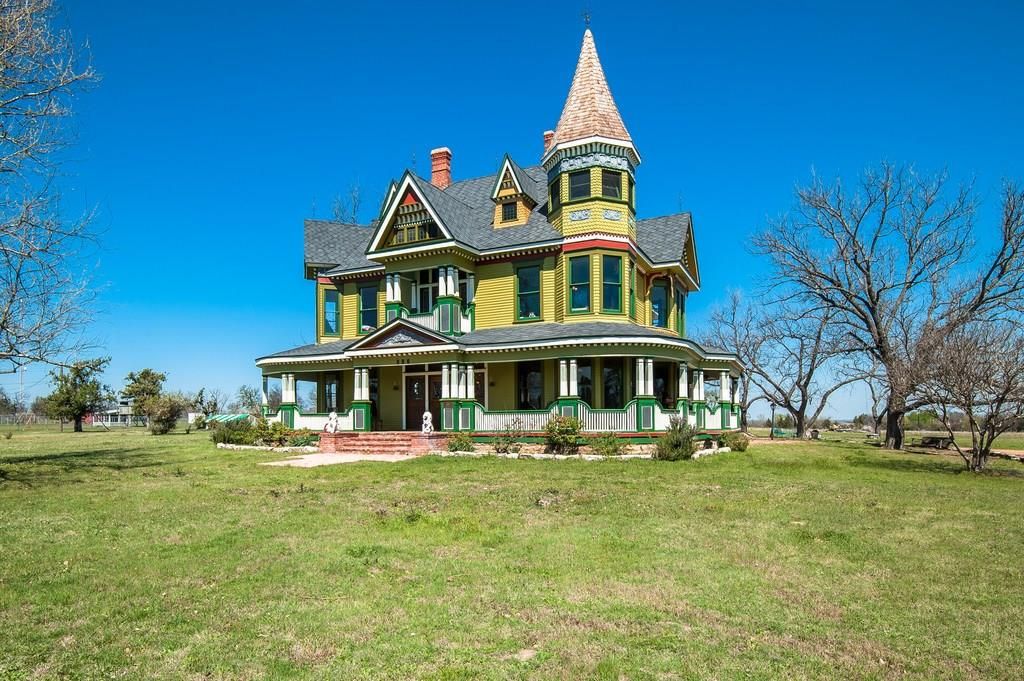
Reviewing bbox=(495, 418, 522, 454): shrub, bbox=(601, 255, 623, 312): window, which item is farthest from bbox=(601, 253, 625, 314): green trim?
bbox=(495, 418, 522, 454): shrub

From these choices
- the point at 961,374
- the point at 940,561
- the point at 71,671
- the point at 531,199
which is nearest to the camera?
the point at 71,671

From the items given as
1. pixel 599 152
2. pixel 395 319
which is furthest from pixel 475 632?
pixel 599 152

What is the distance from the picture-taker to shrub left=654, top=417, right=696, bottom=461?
Result: 816 inches

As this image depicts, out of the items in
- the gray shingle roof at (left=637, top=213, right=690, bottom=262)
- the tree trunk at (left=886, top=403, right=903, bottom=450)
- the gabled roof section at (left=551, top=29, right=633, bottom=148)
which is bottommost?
the tree trunk at (left=886, top=403, right=903, bottom=450)

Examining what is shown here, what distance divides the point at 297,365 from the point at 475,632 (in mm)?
25460

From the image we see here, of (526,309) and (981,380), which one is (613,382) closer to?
(526,309)

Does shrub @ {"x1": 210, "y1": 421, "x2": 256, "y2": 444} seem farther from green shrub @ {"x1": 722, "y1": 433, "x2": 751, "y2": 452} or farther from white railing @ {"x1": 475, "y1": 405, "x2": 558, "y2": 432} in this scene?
green shrub @ {"x1": 722, "y1": 433, "x2": 751, "y2": 452}

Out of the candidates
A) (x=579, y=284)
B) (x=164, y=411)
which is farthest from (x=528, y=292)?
(x=164, y=411)

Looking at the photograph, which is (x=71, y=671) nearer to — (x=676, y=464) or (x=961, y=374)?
(x=676, y=464)

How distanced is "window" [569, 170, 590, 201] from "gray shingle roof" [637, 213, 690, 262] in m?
4.04

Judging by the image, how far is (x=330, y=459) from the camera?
22234mm

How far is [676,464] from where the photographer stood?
64.1 ft

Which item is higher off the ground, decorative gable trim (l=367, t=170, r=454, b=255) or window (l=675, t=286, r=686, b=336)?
decorative gable trim (l=367, t=170, r=454, b=255)

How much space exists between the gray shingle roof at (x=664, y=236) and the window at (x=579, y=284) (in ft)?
12.9
